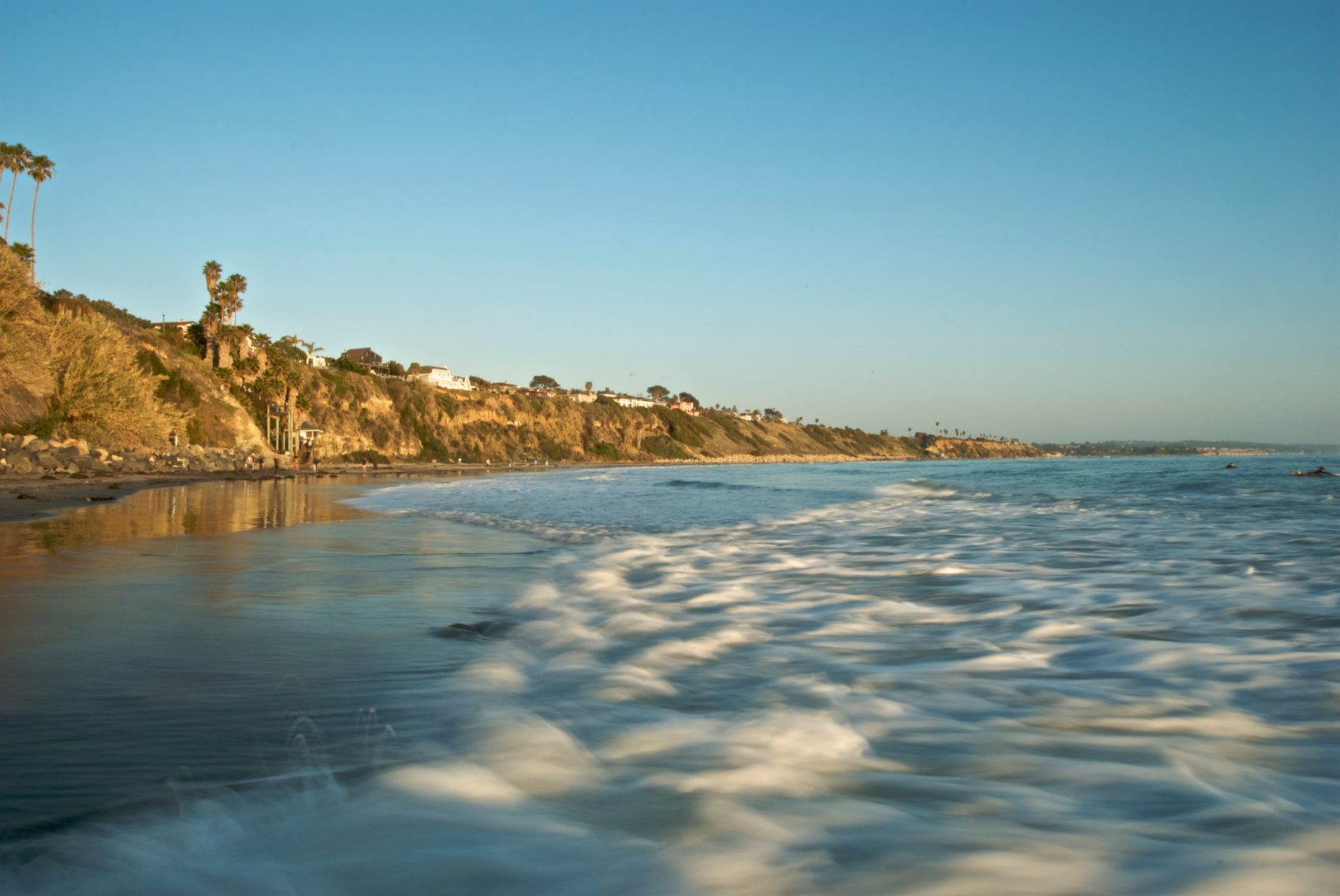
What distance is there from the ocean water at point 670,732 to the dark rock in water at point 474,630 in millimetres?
67

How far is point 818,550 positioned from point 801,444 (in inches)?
6990

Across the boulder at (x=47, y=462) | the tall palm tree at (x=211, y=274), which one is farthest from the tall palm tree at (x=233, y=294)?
the boulder at (x=47, y=462)

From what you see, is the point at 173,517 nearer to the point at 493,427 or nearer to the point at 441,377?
the point at 493,427

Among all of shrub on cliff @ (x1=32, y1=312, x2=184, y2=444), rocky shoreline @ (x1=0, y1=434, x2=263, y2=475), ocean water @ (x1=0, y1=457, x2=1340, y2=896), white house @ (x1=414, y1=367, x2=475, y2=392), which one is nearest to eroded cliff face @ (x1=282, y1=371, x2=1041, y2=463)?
white house @ (x1=414, y1=367, x2=475, y2=392)

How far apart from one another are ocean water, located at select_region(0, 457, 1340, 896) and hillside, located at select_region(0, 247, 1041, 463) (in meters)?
30.1

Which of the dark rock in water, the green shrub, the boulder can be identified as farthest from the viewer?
the green shrub

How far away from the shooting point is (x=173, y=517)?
14906 millimetres

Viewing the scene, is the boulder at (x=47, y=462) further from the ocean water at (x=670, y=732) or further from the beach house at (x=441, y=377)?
the beach house at (x=441, y=377)

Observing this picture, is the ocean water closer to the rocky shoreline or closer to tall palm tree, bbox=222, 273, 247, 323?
the rocky shoreline

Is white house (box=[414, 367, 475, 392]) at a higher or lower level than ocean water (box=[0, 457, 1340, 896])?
higher

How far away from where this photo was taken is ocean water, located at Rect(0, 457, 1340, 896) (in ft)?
7.96

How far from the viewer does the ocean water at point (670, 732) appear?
2426 millimetres

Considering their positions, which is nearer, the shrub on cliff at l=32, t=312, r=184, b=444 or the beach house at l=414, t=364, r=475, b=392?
the shrub on cliff at l=32, t=312, r=184, b=444

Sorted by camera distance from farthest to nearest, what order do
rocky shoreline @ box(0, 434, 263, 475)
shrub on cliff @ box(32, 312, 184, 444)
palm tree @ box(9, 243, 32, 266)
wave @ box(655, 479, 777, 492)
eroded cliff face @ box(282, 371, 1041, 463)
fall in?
eroded cliff face @ box(282, 371, 1041, 463)
palm tree @ box(9, 243, 32, 266)
shrub on cliff @ box(32, 312, 184, 444)
wave @ box(655, 479, 777, 492)
rocky shoreline @ box(0, 434, 263, 475)
